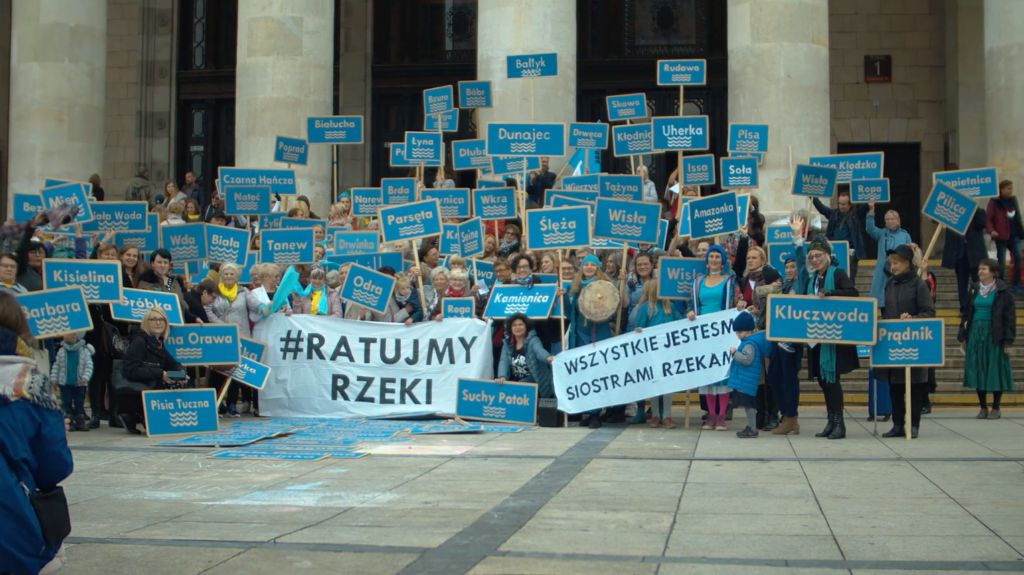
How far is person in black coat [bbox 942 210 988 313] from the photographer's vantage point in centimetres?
1659

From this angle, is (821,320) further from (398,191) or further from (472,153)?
(472,153)

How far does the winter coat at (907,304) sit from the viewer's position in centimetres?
1186

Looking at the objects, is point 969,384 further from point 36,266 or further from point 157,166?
point 157,166

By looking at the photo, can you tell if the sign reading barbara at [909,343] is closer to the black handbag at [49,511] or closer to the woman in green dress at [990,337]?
the woman in green dress at [990,337]

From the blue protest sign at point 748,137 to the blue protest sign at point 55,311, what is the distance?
950 cm

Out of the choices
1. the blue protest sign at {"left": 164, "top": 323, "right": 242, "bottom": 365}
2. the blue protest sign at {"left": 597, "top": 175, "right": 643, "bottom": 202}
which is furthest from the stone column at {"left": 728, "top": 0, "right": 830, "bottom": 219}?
the blue protest sign at {"left": 164, "top": 323, "right": 242, "bottom": 365}

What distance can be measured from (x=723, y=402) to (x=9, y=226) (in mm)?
9242

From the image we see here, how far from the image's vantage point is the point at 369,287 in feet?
47.1

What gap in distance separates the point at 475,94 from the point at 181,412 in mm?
8632

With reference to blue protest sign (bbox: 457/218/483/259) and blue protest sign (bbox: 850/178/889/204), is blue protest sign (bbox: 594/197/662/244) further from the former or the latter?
blue protest sign (bbox: 850/178/889/204)

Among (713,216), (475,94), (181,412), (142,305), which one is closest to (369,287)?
(142,305)

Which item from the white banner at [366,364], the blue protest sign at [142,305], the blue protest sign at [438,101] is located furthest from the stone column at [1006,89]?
the blue protest sign at [142,305]

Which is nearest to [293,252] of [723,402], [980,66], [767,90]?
[723,402]

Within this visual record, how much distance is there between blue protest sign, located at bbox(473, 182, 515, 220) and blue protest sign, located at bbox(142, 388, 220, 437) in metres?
5.14
